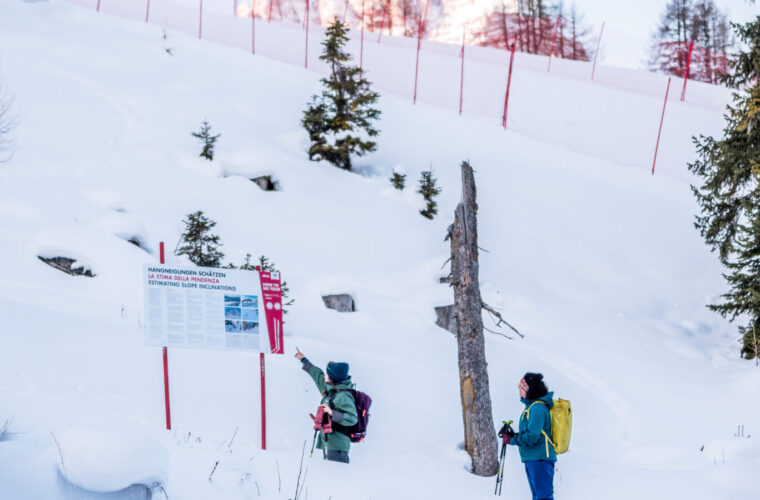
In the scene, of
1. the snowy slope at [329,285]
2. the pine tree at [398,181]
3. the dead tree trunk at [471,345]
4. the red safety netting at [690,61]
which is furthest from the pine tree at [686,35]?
the dead tree trunk at [471,345]

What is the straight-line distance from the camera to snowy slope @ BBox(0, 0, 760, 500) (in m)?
6.79

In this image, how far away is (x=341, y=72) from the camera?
21.8 m

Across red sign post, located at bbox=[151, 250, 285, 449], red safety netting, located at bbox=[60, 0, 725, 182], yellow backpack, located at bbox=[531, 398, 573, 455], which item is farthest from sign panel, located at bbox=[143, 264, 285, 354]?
red safety netting, located at bbox=[60, 0, 725, 182]

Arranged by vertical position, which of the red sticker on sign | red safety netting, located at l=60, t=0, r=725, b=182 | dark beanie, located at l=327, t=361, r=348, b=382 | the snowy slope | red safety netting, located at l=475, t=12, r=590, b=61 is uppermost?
red safety netting, located at l=475, t=12, r=590, b=61

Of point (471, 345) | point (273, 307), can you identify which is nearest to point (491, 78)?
point (471, 345)

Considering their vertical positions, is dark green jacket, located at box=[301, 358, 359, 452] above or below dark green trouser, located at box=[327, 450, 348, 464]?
above

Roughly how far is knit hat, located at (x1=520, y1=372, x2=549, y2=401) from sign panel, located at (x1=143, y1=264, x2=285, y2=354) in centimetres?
261

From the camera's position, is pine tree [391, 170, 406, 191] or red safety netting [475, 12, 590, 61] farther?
red safety netting [475, 12, 590, 61]

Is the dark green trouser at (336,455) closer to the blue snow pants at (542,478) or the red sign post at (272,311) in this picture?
the red sign post at (272,311)

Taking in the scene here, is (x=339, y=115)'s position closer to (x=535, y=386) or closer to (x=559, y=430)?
(x=535, y=386)

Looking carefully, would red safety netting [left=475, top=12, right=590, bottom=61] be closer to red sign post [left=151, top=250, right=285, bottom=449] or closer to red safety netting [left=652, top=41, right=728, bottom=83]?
red safety netting [left=652, top=41, right=728, bottom=83]

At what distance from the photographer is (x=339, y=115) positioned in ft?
72.7

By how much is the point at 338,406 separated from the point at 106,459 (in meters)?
2.44

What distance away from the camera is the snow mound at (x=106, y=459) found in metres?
3.68
